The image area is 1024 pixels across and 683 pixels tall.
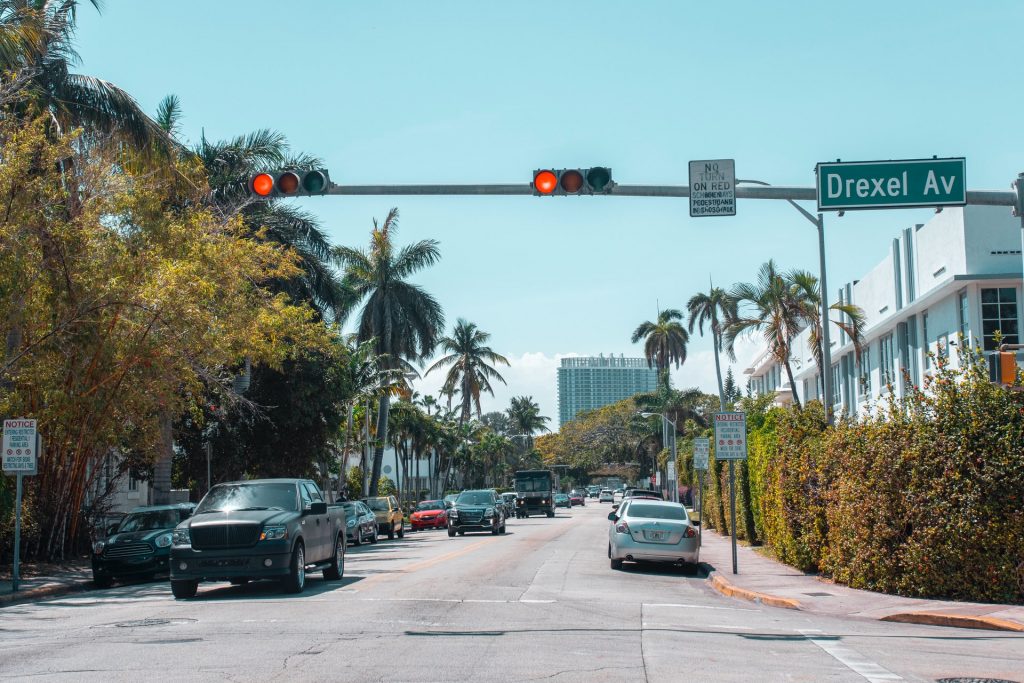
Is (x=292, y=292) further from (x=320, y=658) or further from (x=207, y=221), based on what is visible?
(x=320, y=658)

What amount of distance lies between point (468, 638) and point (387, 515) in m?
31.1

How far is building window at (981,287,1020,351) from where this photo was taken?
2983 centimetres

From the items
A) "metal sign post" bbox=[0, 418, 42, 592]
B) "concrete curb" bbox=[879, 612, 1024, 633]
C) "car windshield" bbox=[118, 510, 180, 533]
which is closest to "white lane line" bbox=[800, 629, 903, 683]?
"concrete curb" bbox=[879, 612, 1024, 633]

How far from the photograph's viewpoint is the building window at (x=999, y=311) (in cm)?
2983

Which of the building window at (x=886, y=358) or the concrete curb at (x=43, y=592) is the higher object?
the building window at (x=886, y=358)

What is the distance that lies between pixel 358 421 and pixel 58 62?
1517 inches

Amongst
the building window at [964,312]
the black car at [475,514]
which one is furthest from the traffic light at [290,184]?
the black car at [475,514]

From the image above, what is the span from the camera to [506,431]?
15100 centimetres

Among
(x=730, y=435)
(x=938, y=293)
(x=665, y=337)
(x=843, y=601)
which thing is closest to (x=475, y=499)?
(x=938, y=293)

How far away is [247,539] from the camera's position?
16.3 metres

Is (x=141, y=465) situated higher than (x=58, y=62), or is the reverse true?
(x=58, y=62)

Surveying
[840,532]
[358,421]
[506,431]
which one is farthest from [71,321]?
[506,431]

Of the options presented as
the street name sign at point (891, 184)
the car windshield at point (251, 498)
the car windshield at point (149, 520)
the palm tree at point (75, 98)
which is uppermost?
the palm tree at point (75, 98)

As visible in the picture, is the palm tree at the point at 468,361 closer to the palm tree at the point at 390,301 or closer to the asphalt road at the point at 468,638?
the palm tree at the point at 390,301
